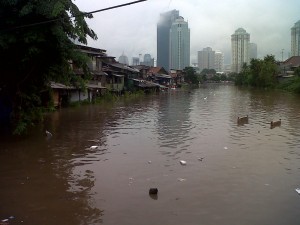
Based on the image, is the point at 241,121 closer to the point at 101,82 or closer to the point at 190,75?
the point at 101,82

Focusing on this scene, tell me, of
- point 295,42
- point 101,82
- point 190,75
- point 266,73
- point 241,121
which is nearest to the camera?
point 241,121

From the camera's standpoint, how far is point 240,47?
190 m

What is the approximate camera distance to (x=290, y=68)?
89.2 meters

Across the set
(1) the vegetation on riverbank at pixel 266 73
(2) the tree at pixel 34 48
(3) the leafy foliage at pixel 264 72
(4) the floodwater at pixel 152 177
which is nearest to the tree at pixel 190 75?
(3) the leafy foliage at pixel 264 72

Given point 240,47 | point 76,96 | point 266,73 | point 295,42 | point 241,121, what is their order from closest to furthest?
point 241,121, point 76,96, point 266,73, point 295,42, point 240,47

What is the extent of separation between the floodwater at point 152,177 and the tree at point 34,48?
212 cm

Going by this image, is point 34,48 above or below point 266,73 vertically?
below

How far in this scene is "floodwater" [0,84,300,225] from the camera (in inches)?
312

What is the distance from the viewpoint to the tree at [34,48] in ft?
47.0

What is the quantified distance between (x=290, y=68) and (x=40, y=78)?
84061 millimetres

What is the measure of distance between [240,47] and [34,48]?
615ft

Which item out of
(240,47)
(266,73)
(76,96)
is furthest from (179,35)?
(240,47)

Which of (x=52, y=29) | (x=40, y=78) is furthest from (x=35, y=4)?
(x=40, y=78)

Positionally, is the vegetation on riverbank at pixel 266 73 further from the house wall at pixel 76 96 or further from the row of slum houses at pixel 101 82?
the house wall at pixel 76 96
